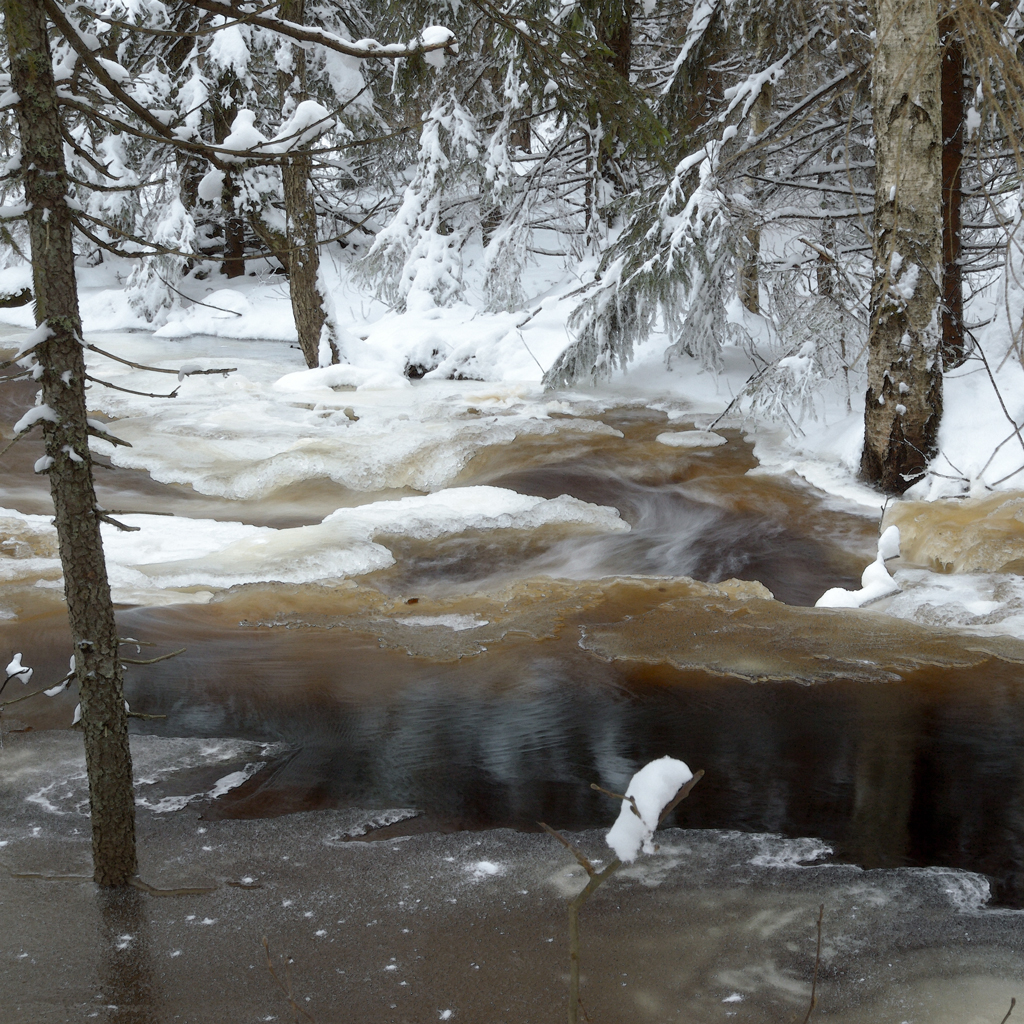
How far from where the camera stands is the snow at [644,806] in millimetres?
1318

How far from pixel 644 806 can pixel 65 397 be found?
2.23m

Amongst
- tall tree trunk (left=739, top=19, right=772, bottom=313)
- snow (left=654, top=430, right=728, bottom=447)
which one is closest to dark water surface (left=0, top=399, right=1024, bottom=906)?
snow (left=654, top=430, right=728, bottom=447)

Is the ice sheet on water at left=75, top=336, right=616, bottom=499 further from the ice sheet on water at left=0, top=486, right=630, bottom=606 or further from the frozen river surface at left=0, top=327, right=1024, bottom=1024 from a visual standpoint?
the ice sheet on water at left=0, top=486, right=630, bottom=606

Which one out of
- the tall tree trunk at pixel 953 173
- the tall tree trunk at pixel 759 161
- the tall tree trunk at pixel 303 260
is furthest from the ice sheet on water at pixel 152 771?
the tall tree trunk at pixel 303 260

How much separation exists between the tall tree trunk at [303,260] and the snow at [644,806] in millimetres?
10883

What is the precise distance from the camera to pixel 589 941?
312 centimetres

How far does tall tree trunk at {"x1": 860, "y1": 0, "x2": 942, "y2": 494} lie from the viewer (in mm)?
6867

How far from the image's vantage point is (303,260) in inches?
470

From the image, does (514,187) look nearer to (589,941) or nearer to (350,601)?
(350,601)

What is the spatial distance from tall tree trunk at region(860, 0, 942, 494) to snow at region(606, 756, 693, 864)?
589cm

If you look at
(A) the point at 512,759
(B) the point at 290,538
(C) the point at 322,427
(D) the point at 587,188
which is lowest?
(A) the point at 512,759

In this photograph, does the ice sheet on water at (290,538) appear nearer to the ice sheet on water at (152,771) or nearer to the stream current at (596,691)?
the stream current at (596,691)

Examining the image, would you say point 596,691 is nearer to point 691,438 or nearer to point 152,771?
point 152,771

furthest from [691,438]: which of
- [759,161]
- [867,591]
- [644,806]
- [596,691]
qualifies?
[644,806]
